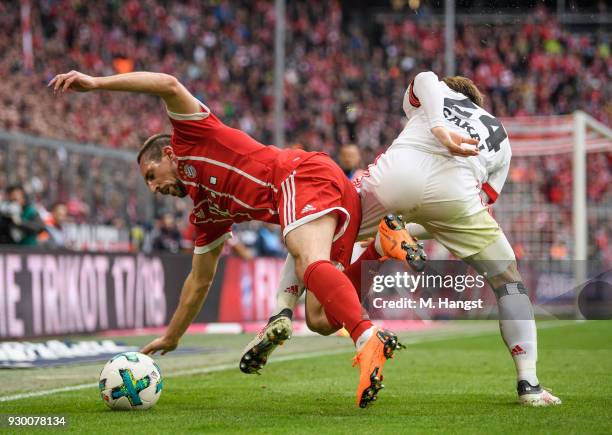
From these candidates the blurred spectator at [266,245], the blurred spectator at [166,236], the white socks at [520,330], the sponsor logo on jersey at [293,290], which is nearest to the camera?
the white socks at [520,330]

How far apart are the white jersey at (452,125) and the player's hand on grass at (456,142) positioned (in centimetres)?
11

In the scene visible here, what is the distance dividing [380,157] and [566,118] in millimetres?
13749

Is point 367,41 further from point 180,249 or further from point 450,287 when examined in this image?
point 450,287

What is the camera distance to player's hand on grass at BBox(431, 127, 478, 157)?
5898 mm

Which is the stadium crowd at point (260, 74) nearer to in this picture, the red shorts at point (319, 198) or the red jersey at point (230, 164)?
the red jersey at point (230, 164)

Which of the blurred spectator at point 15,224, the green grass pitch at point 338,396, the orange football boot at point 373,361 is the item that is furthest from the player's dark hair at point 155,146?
the blurred spectator at point 15,224

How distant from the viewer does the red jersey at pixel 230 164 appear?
6223 mm

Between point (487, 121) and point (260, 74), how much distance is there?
81.8ft

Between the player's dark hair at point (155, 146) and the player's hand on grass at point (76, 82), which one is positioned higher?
the player's hand on grass at point (76, 82)

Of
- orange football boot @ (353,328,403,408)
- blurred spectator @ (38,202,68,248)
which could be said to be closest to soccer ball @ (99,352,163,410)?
orange football boot @ (353,328,403,408)

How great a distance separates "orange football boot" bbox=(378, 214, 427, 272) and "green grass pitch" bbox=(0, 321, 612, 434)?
868 mm

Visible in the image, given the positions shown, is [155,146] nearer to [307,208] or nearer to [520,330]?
[307,208]

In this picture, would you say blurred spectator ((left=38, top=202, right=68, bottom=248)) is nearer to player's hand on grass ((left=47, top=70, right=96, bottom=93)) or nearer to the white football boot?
player's hand on grass ((left=47, top=70, right=96, bottom=93))

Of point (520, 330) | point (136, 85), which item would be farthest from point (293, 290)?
point (136, 85)
